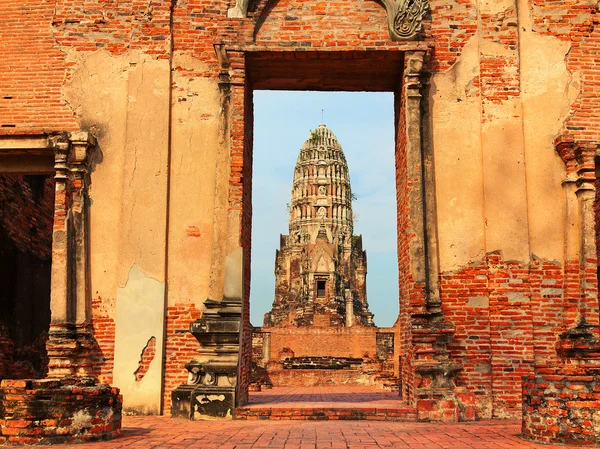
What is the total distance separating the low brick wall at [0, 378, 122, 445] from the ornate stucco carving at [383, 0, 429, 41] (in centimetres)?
615

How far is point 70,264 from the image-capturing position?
9.49 metres

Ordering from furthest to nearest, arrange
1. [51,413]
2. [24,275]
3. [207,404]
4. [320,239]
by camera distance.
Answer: [320,239] < [24,275] < [207,404] < [51,413]

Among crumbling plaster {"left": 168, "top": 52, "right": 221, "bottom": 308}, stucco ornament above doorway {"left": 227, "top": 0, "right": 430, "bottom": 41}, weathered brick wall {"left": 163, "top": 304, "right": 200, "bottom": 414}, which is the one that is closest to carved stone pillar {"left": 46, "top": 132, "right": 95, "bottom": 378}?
weathered brick wall {"left": 163, "top": 304, "right": 200, "bottom": 414}

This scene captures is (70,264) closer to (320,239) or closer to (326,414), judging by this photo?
(326,414)

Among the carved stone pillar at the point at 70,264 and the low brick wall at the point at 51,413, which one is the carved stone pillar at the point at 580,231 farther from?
the carved stone pillar at the point at 70,264

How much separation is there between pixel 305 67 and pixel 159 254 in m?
3.40

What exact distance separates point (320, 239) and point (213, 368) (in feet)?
131

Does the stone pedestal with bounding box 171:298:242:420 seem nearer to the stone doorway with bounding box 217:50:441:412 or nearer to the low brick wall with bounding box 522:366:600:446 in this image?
the stone doorway with bounding box 217:50:441:412

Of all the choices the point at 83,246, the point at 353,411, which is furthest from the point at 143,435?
the point at 83,246

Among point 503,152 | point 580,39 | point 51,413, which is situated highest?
point 580,39

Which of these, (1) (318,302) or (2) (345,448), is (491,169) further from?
(1) (318,302)

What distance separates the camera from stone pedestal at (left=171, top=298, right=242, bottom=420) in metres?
8.64

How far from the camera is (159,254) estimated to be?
9.54m

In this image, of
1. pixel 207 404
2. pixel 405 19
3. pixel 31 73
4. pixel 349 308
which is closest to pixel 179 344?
pixel 207 404
